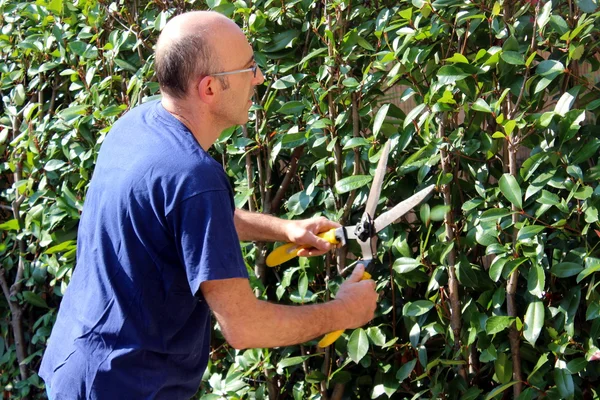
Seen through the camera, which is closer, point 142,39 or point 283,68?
point 283,68

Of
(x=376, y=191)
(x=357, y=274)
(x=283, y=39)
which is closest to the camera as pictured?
(x=357, y=274)

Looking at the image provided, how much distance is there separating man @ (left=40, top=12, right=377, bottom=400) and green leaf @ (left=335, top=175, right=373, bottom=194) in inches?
26.3

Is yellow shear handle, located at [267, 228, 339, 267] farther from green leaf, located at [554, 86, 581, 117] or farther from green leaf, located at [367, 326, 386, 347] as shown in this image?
green leaf, located at [554, 86, 581, 117]

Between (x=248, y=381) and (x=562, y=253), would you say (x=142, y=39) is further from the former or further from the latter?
(x=562, y=253)

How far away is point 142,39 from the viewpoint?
13.1ft

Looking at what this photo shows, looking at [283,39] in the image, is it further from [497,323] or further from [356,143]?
[497,323]

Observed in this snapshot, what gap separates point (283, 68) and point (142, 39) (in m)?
0.86

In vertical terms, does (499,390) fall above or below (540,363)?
below

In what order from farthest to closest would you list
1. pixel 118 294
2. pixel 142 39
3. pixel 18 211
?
pixel 18 211 < pixel 142 39 < pixel 118 294

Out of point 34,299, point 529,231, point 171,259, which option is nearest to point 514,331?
point 529,231

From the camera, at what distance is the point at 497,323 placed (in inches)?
115

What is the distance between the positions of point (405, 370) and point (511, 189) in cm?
80

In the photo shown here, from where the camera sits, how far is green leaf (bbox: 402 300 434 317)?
3.10 metres

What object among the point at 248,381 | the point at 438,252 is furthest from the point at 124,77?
the point at 438,252
